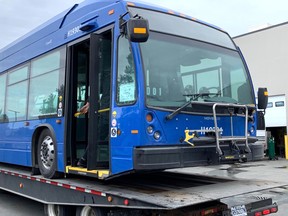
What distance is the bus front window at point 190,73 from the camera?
16.1 ft

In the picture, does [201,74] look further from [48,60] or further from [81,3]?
[48,60]

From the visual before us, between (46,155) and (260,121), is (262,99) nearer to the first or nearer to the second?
(260,121)

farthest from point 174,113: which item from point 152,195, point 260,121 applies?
point 260,121

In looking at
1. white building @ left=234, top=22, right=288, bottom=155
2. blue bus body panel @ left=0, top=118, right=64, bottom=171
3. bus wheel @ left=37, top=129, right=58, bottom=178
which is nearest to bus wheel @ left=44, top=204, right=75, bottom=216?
bus wheel @ left=37, top=129, right=58, bottom=178

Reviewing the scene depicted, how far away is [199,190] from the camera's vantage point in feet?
16.4

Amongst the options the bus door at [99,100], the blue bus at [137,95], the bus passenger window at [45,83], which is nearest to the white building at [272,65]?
the blue bus at [137,95]

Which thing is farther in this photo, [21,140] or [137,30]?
[21,140]

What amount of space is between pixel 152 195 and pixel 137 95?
127 centimetres

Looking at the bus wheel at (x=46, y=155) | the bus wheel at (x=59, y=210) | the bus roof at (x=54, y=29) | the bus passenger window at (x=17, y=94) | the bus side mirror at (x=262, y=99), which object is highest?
the bus roof at (x=54, y=29)

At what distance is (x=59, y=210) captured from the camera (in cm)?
607

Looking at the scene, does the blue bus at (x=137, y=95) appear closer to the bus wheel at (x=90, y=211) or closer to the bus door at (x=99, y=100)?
the bus door at (x=99, y=100)

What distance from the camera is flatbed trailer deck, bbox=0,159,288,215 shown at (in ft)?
14.5

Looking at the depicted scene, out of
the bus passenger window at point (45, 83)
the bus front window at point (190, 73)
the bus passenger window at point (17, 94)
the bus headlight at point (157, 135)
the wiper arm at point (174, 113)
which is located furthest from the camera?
the bus passenger window at point (17, 94)

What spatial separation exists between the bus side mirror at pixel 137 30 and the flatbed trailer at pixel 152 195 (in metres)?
1.92
